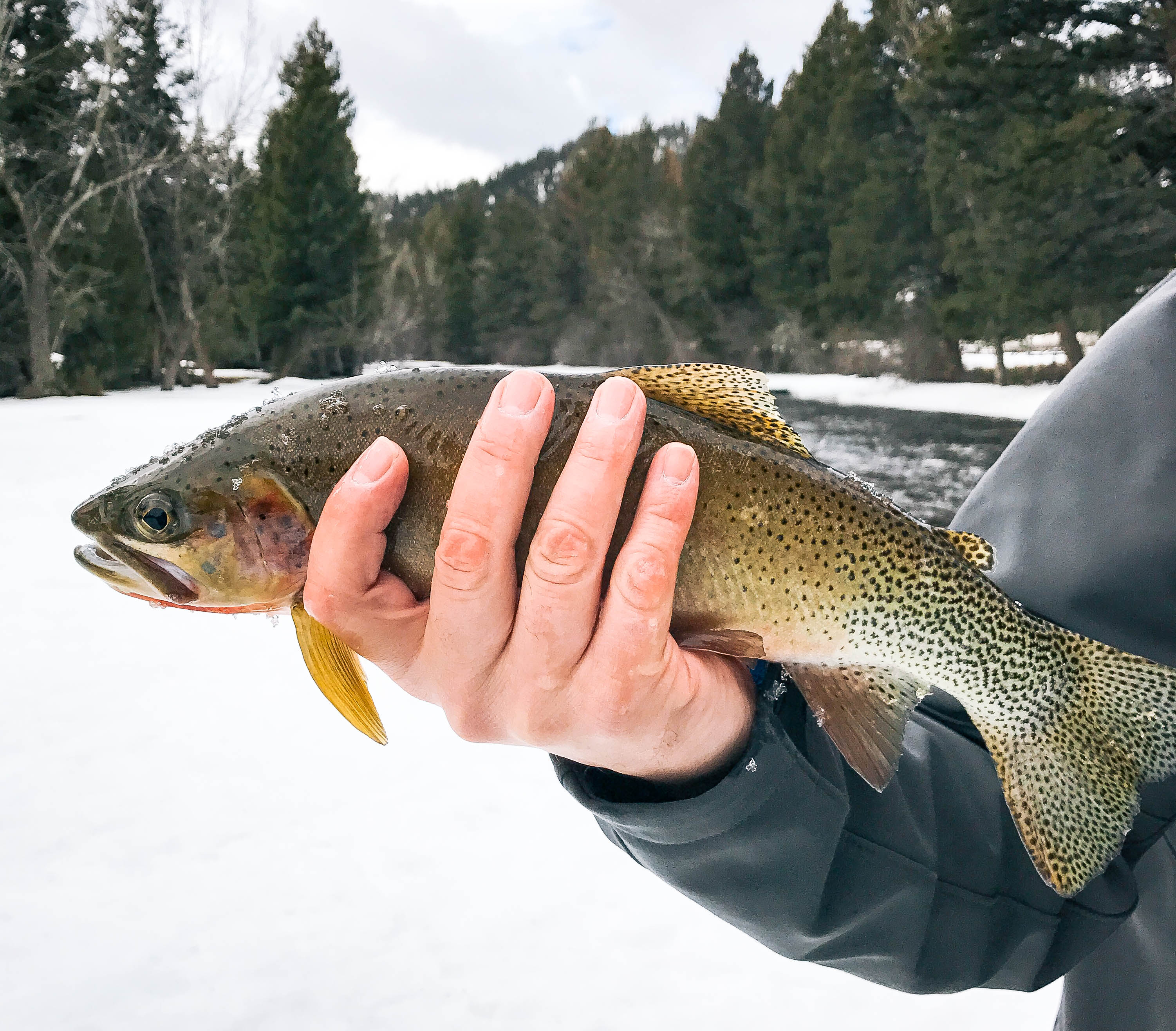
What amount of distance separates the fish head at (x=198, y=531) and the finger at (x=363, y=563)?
0.31ft

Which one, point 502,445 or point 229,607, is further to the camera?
point 229,607

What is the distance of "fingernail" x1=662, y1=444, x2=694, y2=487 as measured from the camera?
1530 mm

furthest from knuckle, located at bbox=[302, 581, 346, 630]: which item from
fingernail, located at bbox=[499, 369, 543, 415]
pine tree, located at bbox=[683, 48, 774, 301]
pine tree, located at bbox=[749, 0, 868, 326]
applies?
pine tree, located at bbox=[683, 48, 774, 301]

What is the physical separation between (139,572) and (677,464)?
0.98 meters

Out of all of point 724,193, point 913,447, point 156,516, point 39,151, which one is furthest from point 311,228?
point 156,516

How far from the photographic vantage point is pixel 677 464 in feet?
5.05

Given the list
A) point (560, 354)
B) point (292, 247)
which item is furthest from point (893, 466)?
point (560, 354)

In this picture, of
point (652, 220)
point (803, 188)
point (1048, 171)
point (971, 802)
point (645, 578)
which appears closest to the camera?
point (645, 578)

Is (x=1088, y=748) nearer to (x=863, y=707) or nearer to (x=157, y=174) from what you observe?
(x=863, y=707)

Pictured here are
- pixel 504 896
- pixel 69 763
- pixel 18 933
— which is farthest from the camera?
pixel 69 763

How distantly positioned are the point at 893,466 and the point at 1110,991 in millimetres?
13536

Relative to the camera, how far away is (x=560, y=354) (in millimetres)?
54875

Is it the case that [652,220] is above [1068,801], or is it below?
above

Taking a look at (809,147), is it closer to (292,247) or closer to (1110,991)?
(292,247)
